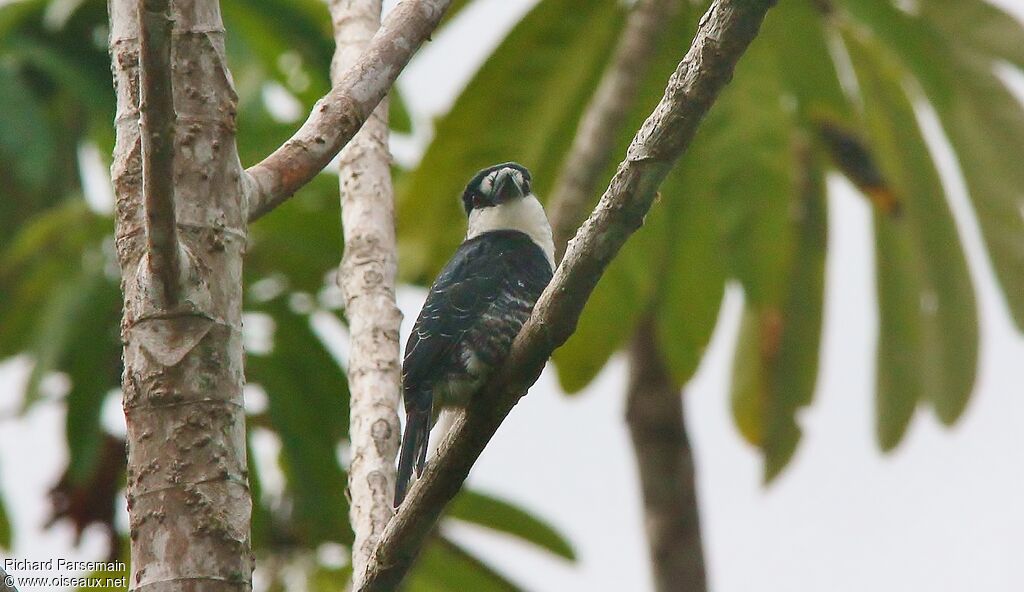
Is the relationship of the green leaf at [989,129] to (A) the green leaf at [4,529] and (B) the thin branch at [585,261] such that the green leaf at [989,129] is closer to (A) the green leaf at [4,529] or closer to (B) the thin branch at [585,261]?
(B) the thin branch at [585,261]

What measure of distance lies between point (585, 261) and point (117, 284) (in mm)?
2853

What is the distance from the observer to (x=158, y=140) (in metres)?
2.05

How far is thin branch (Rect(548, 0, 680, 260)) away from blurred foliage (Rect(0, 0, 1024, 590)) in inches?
8.1

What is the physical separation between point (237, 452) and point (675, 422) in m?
3.46

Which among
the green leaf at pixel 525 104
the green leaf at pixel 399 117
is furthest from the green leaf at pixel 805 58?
the green leaf at pixel 399 117

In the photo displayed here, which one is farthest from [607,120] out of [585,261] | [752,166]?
[585,261]

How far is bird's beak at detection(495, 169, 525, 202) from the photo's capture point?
153 inches

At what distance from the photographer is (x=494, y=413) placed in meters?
2.42

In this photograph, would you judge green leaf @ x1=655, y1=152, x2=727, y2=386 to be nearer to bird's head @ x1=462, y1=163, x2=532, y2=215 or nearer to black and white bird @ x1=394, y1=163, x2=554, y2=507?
bird's head @ x1=462, y1=163, x2=532, y2=215

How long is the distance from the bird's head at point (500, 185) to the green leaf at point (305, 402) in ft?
4.04

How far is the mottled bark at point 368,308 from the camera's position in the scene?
3014 millimetres

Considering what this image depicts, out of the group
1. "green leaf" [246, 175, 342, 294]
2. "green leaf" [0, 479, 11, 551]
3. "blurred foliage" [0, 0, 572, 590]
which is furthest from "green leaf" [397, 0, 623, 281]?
"green leaf" [0, 479, 11, 551]

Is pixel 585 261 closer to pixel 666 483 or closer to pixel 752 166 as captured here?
pixel 752 166

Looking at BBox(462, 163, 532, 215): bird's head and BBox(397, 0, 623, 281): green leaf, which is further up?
BBox(397, 0, 623, 281): green leaf
